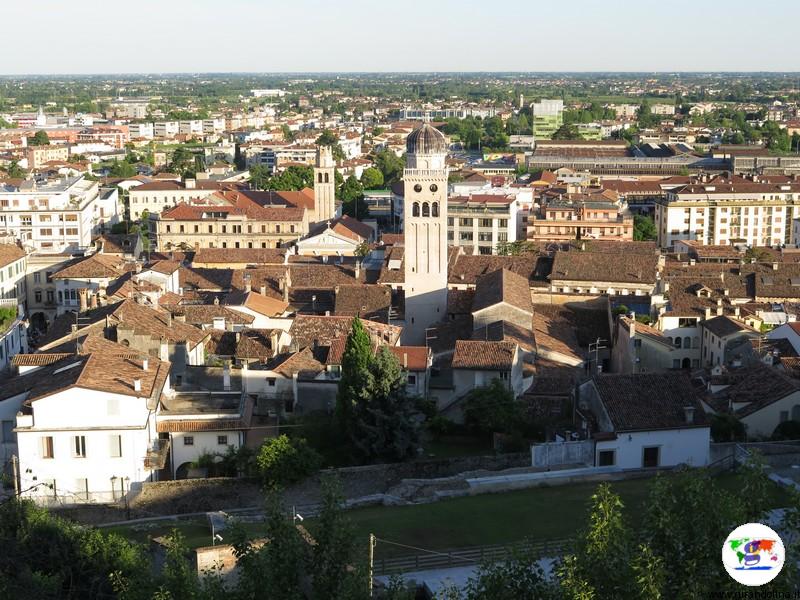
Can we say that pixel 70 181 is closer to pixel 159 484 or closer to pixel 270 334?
pixel 270 334

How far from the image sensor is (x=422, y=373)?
1638 inches

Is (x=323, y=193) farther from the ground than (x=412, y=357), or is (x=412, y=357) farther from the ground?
(x=323, y=193)

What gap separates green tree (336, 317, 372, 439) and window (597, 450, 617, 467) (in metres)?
7.73

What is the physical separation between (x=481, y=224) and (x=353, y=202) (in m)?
26.9

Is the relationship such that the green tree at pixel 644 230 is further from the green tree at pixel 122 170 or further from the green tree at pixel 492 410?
the green tree at pixel 122 170

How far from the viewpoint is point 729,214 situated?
301 ft

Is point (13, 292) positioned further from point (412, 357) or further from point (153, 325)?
point (412, 357)

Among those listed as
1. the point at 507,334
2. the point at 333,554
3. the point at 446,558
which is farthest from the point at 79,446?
the point at 507,334

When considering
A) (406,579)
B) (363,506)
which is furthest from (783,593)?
(363,506)

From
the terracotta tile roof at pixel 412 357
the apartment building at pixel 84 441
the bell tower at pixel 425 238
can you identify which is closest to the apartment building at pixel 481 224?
the bell tower at pixel 425 238

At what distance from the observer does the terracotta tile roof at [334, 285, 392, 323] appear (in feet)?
171

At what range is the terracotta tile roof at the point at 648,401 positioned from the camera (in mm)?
33531

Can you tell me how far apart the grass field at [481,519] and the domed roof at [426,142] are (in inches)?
974

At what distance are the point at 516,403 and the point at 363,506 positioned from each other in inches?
351
